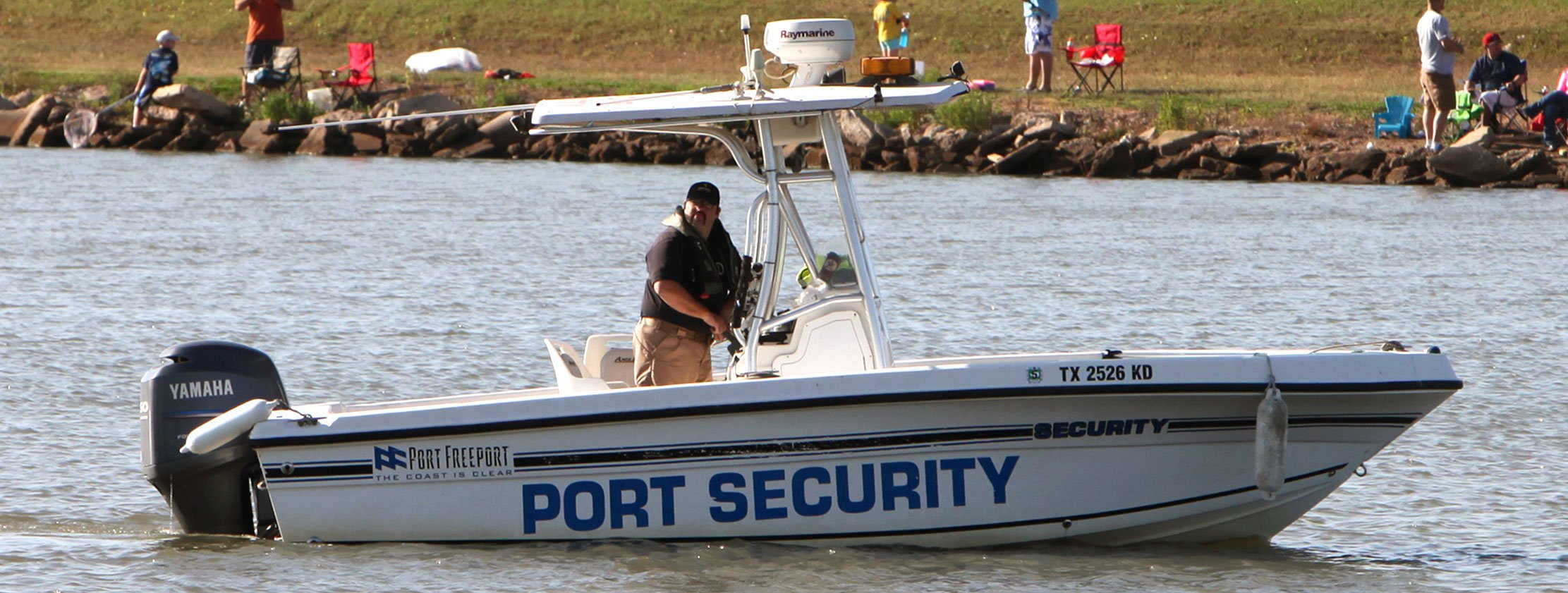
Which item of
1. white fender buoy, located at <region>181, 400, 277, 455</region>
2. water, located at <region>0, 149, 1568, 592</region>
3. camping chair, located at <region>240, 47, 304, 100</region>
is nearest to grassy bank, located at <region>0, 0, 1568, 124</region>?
camping chair, located at <region>240, 47, 304, 100</region>

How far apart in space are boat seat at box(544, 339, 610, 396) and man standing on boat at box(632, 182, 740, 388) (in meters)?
0.17

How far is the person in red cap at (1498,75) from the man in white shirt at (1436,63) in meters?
0.63

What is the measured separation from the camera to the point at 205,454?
744 centimetres

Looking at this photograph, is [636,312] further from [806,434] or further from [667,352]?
[806,434]

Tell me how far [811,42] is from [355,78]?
23368 mm

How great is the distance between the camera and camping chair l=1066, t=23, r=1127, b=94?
2897 cm

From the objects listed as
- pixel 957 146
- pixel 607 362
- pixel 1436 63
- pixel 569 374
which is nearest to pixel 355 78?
pixel 957 146

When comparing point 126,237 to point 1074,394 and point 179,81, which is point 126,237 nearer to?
point 1074,394

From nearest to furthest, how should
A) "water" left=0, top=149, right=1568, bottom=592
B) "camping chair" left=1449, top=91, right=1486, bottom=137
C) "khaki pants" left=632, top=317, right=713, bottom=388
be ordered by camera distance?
"water" left=0, top=149, right=1568, bottom=592 → "khaki pants" left=632, top=317, right=713, bottom=388 → "camping chair" left=1449, top=91, right=1486, bottom=137

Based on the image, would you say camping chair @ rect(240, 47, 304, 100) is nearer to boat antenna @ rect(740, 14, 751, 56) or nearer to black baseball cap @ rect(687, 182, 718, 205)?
black baseball cap @ rect(687, 182, 718, 205)

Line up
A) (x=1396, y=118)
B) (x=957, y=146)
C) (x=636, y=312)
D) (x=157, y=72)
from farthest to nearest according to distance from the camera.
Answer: (x=157, y=72)
(x=957, y=146)
(x=1396, y=118)
(x=636, y=312)

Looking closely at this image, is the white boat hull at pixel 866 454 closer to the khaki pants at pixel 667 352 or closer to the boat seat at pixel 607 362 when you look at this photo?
the khaki pants at pixel 667 352

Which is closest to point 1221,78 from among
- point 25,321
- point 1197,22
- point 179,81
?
point 1197,22

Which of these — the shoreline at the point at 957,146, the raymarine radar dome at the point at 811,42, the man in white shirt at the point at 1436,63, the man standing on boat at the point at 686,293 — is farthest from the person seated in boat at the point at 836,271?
the shoreline at the point at 957,146
